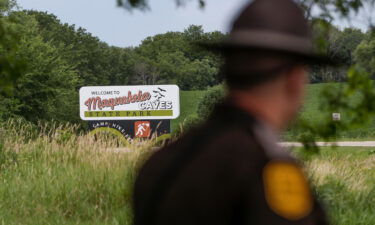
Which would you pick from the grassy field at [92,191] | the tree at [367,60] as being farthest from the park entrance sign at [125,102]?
the tree at [367,60]

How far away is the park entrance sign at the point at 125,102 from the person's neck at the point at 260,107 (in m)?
25.2

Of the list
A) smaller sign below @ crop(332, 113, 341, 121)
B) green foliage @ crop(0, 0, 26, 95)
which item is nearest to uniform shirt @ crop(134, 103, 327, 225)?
smaller sign below @ crop(332, 113, 341, 121)

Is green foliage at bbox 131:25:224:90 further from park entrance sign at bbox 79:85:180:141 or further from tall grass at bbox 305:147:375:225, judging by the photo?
tall grass at bbox 305:147:375:225

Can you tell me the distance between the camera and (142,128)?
2705 cm

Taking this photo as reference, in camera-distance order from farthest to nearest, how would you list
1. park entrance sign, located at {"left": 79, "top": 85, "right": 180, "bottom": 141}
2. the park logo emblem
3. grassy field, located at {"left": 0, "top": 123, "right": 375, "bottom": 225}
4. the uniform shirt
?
1. the park logo emblem
2. park entrance sign, located at {"left": 79, "top": 85, "right": 180, "bottom": 141}
3. grassy field, located at {"left": 0, "top": 123, "right": 375, "bottom": 225}
4. the uniform shirt

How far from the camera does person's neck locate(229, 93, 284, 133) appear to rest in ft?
4.46

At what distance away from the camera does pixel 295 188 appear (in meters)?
1.28

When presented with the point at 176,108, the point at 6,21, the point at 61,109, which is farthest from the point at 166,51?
the point at 6,21

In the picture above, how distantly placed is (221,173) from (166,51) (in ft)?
289

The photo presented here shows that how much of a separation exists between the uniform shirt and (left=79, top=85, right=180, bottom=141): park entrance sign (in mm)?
25003

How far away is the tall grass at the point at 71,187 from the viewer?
24.5 ft

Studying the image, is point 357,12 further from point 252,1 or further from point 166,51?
point 166,51

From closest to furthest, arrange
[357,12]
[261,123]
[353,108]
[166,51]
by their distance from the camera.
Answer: [261,123] → [353,108] → [357,12] → [166,51]

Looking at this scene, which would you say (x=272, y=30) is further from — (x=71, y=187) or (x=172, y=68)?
(x=172, y=68)
